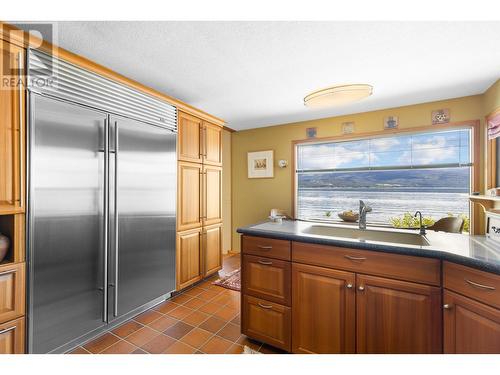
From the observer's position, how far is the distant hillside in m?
2.87

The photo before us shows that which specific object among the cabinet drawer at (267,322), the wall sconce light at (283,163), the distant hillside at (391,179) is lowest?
the cabinet drawer at (267,322)

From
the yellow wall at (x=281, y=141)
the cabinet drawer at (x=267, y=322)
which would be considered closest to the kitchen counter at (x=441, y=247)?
the cabinet drawer at (x=267, y=322)

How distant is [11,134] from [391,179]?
3.98 meters

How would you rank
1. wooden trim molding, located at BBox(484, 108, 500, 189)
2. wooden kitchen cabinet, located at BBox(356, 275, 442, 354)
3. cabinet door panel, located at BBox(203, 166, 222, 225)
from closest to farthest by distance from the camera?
wooden kitchen cabinet, located at BBox(356, 275, 442, 354), wooden trim molding, located at BBox(484, 108, 500, 189), cabinet door panel, located at BBox(203, 166, 222, 225)

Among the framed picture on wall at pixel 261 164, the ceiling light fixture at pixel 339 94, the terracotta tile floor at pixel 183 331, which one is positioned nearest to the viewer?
the terracotta tile floor at pixel 183 331

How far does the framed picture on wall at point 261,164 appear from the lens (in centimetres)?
410

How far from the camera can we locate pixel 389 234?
194 centimetres

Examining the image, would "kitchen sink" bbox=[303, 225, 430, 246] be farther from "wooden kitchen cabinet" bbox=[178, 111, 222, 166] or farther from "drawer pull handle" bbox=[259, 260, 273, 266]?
"wooden kitchen cabinet" bbox=[178, 111, 222, 166]

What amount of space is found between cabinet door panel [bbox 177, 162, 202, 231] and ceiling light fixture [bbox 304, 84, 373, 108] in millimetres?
1606

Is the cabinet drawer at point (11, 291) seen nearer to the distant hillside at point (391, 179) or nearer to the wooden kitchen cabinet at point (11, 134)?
the wooden kitchen cabinet at point (11, 134)

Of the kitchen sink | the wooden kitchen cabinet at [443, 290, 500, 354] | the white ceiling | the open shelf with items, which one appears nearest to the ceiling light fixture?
the white ceiling

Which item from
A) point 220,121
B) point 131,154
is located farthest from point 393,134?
point 131,154

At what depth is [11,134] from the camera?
146 centimetres

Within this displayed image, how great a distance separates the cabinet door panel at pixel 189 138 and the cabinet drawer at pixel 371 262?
177cm
